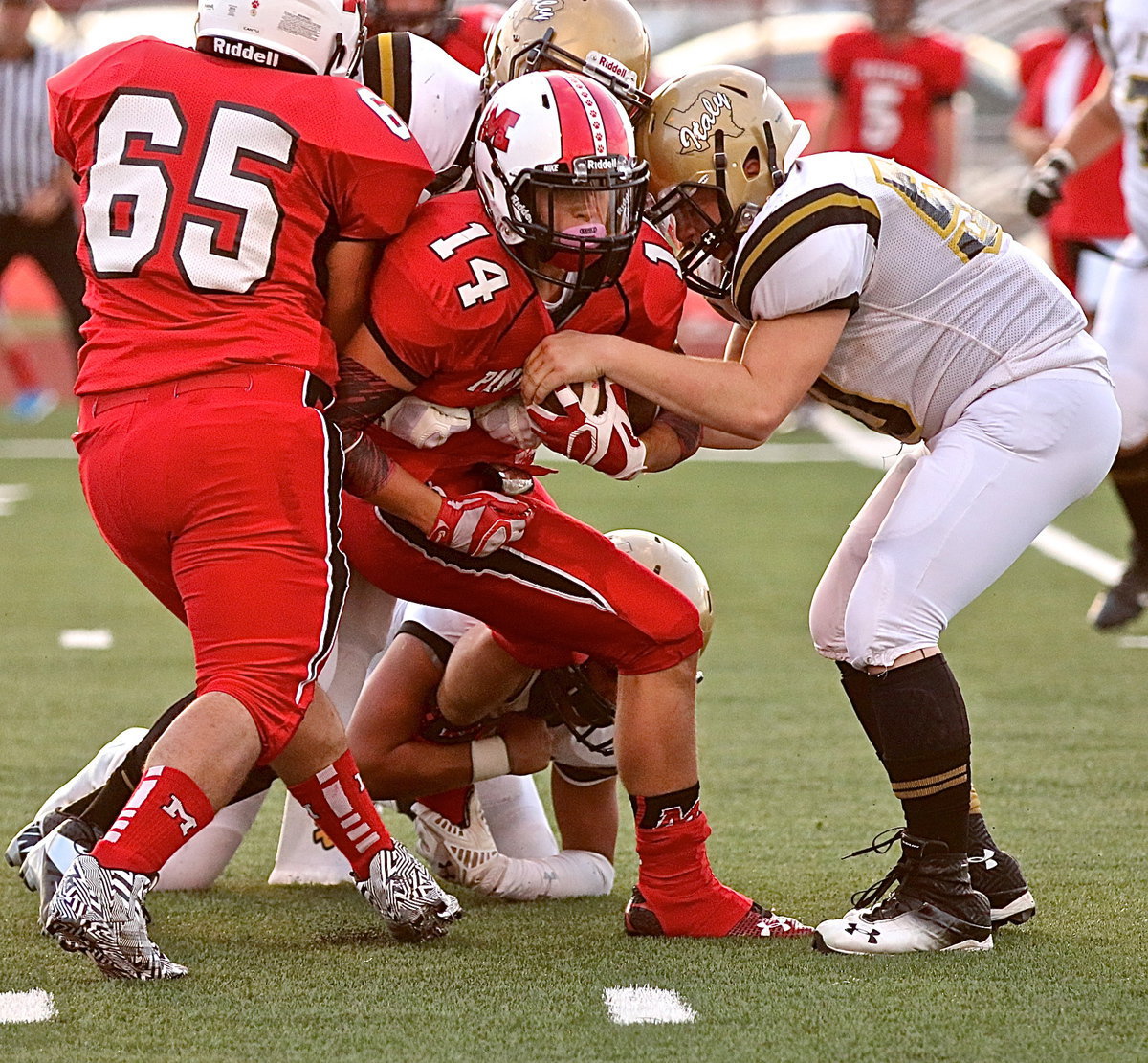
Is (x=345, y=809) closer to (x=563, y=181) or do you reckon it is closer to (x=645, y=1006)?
(x=645, y=1006)

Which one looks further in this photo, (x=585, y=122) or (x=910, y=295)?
(x=910, y=295)

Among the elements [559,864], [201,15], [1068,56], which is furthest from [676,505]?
[201,15]

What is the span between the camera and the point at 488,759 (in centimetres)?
327

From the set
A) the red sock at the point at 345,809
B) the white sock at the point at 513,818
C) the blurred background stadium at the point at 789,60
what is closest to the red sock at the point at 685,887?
the red sock at the point at 345,809

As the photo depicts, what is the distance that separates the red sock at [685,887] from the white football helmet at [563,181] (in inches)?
32.5

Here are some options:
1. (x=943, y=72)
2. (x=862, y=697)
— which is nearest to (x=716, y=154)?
(x=862, y=697)

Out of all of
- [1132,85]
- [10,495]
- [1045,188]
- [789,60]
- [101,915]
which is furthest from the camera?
[789,60]

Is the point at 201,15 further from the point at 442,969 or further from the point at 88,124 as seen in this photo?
the point at 442,969

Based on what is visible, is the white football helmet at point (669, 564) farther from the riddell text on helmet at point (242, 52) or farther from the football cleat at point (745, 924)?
the riddell text on helmet at point (242, 52)

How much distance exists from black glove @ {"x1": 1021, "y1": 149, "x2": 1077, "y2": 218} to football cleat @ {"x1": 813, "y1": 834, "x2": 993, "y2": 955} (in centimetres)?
251

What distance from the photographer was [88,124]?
2748 mm

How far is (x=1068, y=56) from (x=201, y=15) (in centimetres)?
588

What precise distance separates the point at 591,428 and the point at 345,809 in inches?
25.6

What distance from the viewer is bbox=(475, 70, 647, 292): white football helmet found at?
271 centimetres
